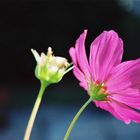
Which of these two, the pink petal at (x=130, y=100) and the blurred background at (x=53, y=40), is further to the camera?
the blurred background at (x=53, y=40)

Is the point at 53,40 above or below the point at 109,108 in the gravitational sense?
above

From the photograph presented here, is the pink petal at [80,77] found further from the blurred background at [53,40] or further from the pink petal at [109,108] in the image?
the blurred background at [53,40]

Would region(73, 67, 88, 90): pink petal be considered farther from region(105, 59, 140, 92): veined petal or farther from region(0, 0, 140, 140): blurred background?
region(0, 0, 140, 140): blurred background

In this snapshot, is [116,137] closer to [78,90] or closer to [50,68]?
[78,90]

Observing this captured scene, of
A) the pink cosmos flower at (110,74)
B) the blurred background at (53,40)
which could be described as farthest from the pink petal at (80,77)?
the blurred background at (53,40)

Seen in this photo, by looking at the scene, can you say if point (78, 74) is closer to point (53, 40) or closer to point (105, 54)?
point (105, 54)

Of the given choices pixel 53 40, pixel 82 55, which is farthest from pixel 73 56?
pixel 53 40

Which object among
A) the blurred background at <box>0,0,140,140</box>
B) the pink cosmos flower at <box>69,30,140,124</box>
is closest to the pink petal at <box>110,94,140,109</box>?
the pink cosmos flower at <box>69,30,140,124</box>

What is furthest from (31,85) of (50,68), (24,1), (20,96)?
(50,68)

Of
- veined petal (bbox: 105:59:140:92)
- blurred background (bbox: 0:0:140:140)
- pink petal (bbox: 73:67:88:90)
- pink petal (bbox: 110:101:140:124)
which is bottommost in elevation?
pink petal (bbox: 110:101:140:124)
